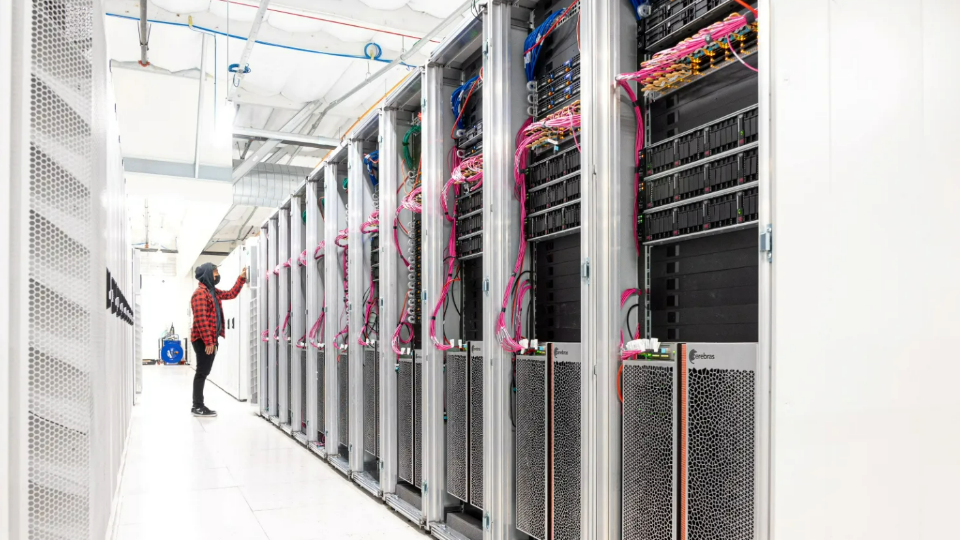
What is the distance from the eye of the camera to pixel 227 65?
5.39 metres

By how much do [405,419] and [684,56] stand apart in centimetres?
239

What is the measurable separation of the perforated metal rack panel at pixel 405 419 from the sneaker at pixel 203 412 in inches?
171

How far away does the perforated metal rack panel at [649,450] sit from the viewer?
184 centimetres

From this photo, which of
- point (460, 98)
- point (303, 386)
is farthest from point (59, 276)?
point (303, 386)

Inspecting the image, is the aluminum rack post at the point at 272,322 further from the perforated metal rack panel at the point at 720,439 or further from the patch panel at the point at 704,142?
the perforated metal rack panel at the point at 720,439

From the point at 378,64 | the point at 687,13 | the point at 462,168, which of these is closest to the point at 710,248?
the point at 687,13

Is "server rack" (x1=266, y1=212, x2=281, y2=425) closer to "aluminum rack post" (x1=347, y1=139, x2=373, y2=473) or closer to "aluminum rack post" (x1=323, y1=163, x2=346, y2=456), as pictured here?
"aluminum rack post" (x1=323, y1=163, x2=346, y2=456)

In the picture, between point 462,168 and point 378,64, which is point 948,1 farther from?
point 378,64

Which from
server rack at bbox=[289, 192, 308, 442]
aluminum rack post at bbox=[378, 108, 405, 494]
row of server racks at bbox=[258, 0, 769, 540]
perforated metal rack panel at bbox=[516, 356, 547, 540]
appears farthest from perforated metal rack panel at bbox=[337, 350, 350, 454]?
perforated metal rack panel at bbox=[516, 356, 547, 540]

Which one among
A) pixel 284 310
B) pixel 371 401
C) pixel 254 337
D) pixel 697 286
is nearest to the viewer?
pixel 697 286

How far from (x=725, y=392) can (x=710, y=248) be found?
1.48 feet

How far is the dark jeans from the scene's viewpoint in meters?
7.18

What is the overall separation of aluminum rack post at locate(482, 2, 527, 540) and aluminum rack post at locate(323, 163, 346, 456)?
7.57 feet

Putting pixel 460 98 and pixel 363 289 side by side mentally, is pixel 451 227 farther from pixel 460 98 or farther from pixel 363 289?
pixel 363 289
